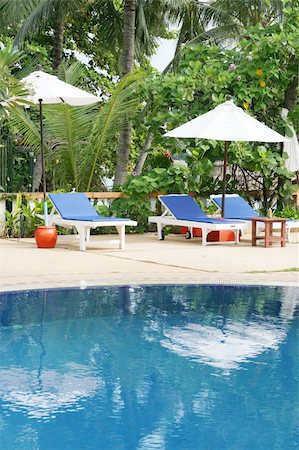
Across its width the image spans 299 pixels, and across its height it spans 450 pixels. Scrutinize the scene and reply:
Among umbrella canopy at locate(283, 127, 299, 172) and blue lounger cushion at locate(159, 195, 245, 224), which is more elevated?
umbrella canopy at locate(283, 127, 299, 172)

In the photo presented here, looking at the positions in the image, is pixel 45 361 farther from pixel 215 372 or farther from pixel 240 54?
pixel 240 54

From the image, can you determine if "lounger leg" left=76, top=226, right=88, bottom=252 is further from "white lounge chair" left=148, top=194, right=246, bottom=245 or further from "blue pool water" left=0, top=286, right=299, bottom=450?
"blue pool water" left=0, top=286, right=299, bottom=450

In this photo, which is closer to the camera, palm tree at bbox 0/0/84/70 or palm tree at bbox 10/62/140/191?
palm tree at bbox 10/62/140/191

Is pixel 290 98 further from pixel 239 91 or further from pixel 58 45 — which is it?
pixel 58 45

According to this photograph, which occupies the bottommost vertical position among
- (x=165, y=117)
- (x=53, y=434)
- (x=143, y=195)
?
(x=53, y=434)

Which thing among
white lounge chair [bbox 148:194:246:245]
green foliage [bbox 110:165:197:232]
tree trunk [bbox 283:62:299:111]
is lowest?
white lounge chair [bbox 148:194:246:245]

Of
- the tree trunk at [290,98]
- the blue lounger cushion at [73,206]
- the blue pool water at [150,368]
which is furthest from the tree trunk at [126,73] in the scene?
the blue pool water at [150,368]

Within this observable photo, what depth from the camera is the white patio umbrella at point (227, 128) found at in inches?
578

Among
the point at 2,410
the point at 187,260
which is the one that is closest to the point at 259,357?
the point at 2,410

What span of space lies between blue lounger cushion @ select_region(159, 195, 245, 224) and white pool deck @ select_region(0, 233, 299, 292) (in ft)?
1.53

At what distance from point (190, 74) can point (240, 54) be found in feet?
3.54

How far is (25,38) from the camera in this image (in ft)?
91.1

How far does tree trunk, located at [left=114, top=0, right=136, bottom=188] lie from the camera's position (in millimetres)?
19078

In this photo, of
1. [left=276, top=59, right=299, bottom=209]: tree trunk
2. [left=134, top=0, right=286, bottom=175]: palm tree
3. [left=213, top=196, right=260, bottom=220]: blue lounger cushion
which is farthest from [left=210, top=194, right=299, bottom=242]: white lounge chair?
[left=134, top=0, right=286, bottom=175]: palm tree
